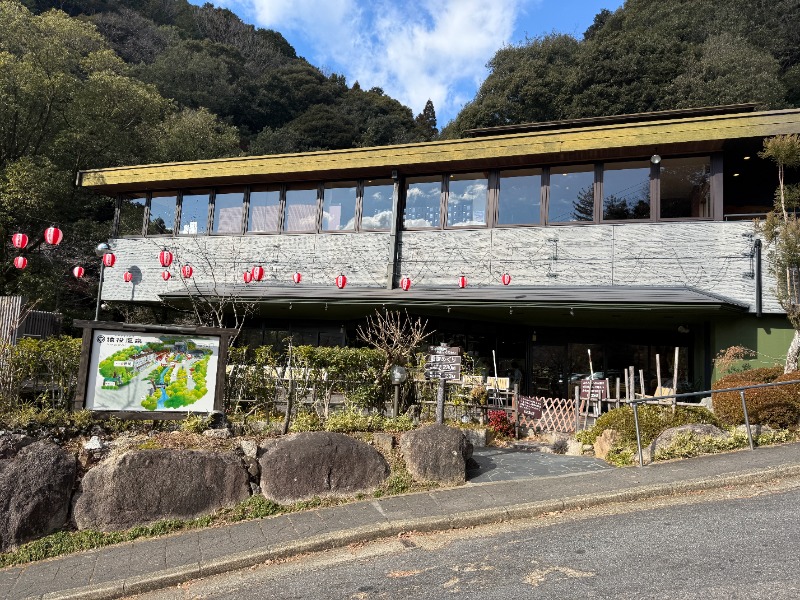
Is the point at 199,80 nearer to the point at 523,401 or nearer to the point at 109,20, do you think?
the point at 109,20

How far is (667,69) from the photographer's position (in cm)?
3822

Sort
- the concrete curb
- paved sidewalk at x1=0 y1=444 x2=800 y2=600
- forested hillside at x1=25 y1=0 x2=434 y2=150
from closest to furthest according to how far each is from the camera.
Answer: the concrete curb, paved sidewalk at x1=0 y1=444 x2=800 y2=600, forested hillside at x1=25 y1=0 x2=434 y2=150

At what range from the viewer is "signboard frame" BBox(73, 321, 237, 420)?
8.14m

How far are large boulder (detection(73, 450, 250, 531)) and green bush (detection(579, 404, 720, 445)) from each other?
5977 millimetres

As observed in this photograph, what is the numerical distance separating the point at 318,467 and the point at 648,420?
18.3 ft

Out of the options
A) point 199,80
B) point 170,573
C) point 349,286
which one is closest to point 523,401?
point 349,286

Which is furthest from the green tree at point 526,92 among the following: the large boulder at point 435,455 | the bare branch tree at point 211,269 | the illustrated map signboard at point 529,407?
the large boulder at point 435,455

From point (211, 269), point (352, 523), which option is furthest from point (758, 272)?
point (211, 269)

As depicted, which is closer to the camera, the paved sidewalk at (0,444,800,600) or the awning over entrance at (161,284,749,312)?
the paved sidewalk at (0,444,800,600)

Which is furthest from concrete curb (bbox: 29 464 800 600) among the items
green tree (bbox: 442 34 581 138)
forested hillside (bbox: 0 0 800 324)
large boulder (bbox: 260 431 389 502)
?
green tree (bbox: 442 34 581 138)

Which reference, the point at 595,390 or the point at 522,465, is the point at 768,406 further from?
the point at 522,465

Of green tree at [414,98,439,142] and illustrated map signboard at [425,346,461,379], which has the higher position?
green tree at [414,98,439,142]

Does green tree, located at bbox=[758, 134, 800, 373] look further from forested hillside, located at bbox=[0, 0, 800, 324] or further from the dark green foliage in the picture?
forested hillside, located at bbox=[0, 0, 800, 324]

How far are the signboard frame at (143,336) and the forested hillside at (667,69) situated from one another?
28.9 meters
